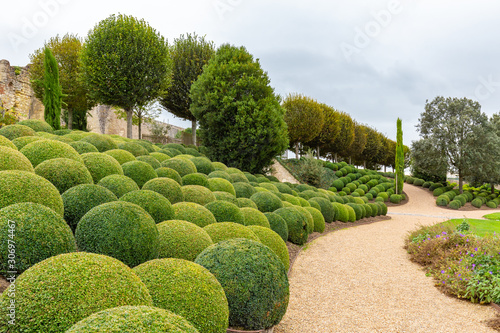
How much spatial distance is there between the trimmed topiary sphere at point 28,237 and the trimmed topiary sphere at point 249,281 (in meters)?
1.50

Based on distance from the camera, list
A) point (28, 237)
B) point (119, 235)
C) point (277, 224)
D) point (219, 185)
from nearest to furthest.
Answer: point (28, 237)
point (119, 235)
point (277, 224)
point (219, 185)

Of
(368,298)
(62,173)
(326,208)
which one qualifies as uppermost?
(62,173)

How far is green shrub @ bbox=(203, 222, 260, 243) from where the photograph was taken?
188 inches

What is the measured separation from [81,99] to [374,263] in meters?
23.0

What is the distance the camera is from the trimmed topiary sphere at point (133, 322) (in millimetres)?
1682

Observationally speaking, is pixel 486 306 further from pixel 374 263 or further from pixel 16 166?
pixel 16 166

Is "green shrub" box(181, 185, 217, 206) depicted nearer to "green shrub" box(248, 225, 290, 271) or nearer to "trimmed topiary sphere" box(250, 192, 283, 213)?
"green shrub" box(248, 225, 290, 271)

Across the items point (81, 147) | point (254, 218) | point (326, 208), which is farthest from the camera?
point (326, 208)

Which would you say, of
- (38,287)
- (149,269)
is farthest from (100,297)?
(149,269)

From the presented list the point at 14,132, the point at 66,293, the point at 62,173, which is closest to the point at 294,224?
the point at 62,173

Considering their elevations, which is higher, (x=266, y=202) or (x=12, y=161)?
(x=12, y=161)

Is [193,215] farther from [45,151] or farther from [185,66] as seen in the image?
[185,66]

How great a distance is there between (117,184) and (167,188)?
91 cm

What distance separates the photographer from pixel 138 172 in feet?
22.3
